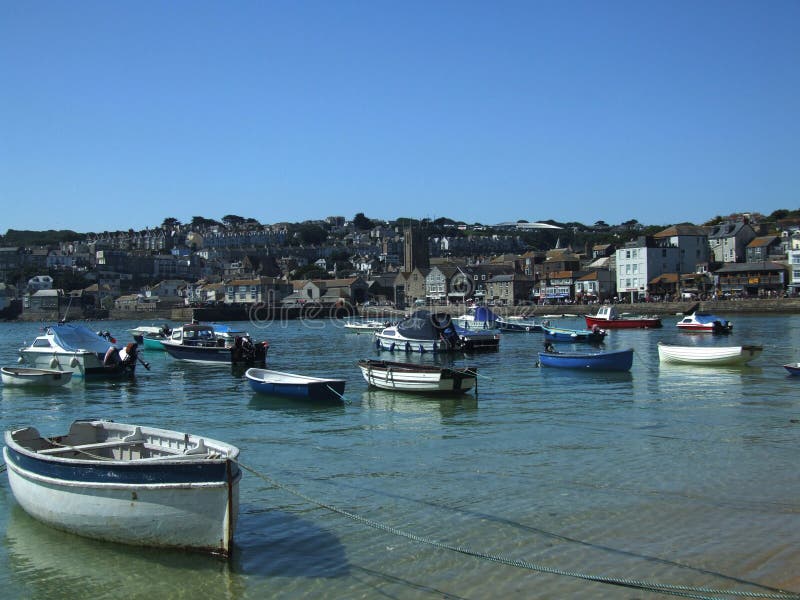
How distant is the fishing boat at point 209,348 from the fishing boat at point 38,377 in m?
8.88

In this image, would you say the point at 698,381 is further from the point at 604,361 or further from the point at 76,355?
the point at 76,355

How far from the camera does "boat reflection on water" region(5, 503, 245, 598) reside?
9000 millimetres

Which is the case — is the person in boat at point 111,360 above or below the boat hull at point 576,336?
above

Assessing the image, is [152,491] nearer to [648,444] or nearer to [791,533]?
[791,533]

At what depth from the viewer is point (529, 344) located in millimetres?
51188

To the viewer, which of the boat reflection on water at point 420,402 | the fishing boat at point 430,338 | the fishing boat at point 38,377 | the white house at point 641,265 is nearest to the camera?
the boat reflection on water at point 420,402

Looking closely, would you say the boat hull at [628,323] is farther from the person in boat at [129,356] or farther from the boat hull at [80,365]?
the boat hull at [80,365]

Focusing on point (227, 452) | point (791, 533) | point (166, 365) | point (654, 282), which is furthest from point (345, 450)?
point (654, 282)

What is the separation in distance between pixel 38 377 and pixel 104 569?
73.4 ft

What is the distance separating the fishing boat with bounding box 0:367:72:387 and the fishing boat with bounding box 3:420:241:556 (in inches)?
767

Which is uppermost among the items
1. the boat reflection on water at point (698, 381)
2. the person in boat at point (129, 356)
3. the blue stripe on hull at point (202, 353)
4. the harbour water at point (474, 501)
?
the person in boat at point (129, 356)

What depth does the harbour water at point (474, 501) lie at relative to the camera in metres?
9.15

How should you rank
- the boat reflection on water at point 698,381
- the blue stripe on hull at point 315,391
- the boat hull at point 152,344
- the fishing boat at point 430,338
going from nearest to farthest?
1. the blue stripe on hull at point 315,391
2. the boat reflection on water at point 698,381
3. the fishing boat at point 430,338
4. the boat hull at point 152,344

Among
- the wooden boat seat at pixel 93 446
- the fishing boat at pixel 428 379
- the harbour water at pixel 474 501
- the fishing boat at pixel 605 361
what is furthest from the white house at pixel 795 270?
the wooden boat seat at pixel 93 446
